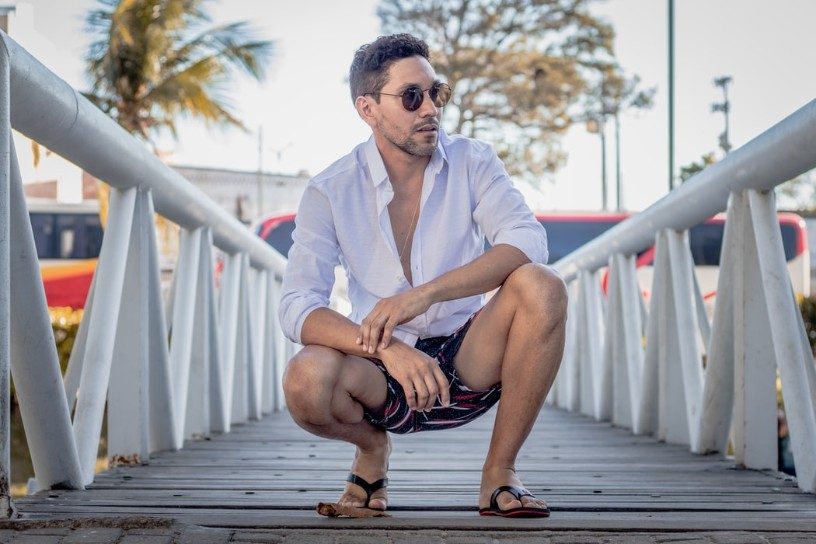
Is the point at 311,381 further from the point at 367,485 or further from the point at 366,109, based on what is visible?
the point at 366,109

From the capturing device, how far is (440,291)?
293 cm

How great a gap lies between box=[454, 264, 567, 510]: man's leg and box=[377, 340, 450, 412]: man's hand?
0.57 feet

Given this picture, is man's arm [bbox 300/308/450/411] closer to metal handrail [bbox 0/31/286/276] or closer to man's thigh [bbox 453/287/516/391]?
man's thigh [bbox 453/287/516/391]

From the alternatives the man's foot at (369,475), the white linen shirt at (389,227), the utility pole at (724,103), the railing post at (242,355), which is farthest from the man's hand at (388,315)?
the utility pole at (724,103)

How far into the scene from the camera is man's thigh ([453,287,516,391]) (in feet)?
9.62

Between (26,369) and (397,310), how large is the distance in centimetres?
90

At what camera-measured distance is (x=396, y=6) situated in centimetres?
2955

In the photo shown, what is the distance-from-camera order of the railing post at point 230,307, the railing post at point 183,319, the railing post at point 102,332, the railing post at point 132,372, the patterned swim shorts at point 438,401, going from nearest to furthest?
the patterned swim shorts at point 438,401
the railing post at point 102,332
the railing post at point 132,372
the railing post at point 183,319
the railing post at point 230,307

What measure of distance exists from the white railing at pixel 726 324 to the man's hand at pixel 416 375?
3.60ft

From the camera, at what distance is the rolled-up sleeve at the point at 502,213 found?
3002mm

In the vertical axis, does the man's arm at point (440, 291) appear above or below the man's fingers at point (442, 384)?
above

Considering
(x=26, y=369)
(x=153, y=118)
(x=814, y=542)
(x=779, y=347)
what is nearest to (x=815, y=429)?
(x=779, y=347)

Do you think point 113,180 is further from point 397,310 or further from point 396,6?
point 396,6

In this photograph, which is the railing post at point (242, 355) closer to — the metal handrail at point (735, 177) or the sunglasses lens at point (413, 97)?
the metal handrail at point (735, 177)
